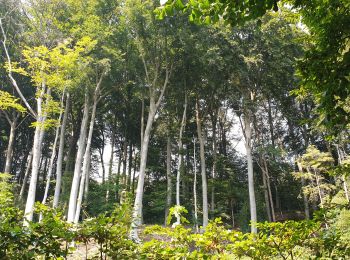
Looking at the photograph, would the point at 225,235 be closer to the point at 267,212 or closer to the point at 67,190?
the point at 267,212

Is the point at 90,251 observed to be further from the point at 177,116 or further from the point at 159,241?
the point at 177,116

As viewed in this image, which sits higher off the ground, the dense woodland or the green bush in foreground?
the dense woodland

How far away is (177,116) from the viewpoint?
2097 cm

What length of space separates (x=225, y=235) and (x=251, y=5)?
160cm

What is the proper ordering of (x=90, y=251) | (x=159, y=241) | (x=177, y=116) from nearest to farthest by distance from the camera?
(x=159, y=241), (x=90, y=251), (x=177, y=116)

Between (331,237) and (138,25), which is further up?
(138,25)

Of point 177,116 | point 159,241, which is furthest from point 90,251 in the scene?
point 177,116

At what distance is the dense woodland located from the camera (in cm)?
228

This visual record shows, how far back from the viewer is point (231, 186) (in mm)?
22156

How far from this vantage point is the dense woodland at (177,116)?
2.28 metres

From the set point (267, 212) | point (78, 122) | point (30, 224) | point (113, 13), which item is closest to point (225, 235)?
point (30, 224)

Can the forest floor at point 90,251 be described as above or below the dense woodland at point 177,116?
below

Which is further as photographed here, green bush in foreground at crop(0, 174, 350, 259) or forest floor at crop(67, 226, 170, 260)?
forest floor at crop(67, 226, 170, 260)

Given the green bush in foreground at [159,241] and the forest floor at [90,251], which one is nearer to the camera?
the green bush in foreground at [159,241]
